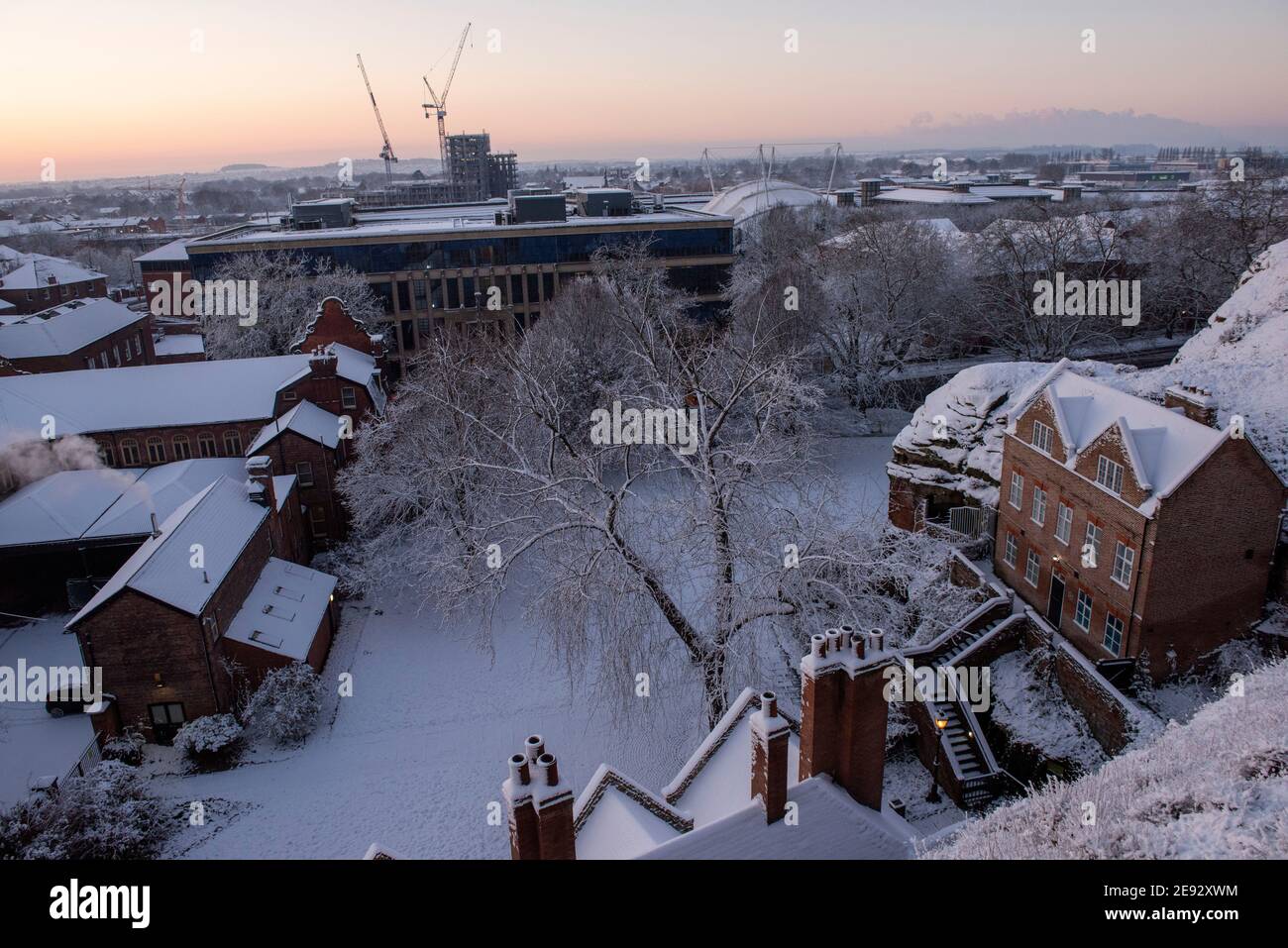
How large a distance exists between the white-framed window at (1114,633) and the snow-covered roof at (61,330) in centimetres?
6066

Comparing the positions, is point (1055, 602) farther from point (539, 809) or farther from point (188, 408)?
point (188, 408)

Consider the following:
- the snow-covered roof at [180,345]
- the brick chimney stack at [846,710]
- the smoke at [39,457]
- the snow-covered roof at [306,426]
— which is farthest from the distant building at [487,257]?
the brick chimney stack at [846,710]

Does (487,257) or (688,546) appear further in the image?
(487,257)

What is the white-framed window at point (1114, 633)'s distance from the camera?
22281 millimetres

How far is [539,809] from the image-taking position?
10.7m

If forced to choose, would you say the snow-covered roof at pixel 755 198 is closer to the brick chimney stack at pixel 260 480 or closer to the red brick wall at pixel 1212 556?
the brick chimney stack at pixel 260 480

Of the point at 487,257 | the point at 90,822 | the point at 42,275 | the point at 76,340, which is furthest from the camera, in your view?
the point at 42,275

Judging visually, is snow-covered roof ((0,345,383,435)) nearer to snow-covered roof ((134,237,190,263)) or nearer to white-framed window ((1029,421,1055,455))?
white-framed window ((1029,421,1055,455))

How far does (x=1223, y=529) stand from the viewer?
21.0 metres

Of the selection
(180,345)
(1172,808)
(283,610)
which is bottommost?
(283,610)

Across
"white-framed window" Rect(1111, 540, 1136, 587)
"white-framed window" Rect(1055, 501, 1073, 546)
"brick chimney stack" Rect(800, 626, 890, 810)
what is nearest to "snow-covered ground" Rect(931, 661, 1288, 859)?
"brick chimney stack" Rect(800, 626, 890, 810)

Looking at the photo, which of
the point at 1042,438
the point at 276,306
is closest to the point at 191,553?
the point at 1042,438

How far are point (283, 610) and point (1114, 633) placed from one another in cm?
2545
